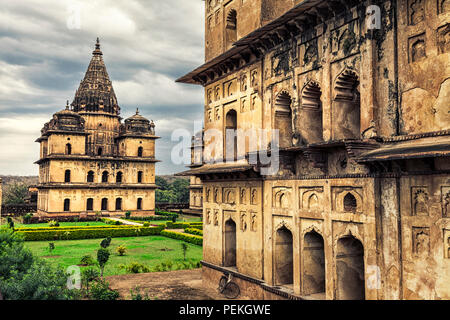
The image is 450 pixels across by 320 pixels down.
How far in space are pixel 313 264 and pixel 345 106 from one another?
4.17 m

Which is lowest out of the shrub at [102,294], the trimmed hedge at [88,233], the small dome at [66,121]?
the shrub at [102,294]

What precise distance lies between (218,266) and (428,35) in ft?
33.2

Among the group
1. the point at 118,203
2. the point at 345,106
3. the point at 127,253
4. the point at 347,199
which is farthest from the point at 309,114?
the point at 118,203

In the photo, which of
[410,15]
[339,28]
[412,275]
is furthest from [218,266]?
[410,15]

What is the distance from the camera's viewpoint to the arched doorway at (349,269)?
9.95 metres

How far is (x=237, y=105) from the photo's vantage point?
Result: 1450cm

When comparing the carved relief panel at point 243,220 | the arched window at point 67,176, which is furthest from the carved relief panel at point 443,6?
the arched window at point 67,176

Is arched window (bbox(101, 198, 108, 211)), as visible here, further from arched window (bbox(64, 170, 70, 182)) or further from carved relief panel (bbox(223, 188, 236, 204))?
carved relief panel (bbox(223, 188, 236, 204))

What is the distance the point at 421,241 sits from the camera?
799 centimetres

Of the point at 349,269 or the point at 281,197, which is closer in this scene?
the point at 349,269

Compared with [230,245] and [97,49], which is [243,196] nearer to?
[230,245]

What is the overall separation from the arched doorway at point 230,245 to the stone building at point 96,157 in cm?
3185

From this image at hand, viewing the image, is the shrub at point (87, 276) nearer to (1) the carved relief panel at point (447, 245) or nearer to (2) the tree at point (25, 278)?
(2) the tree at point (25, 278)

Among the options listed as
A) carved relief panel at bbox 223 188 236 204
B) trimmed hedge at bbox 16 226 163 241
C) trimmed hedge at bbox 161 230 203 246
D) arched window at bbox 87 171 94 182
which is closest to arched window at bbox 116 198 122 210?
arched window at bbox 87 171 94 182
